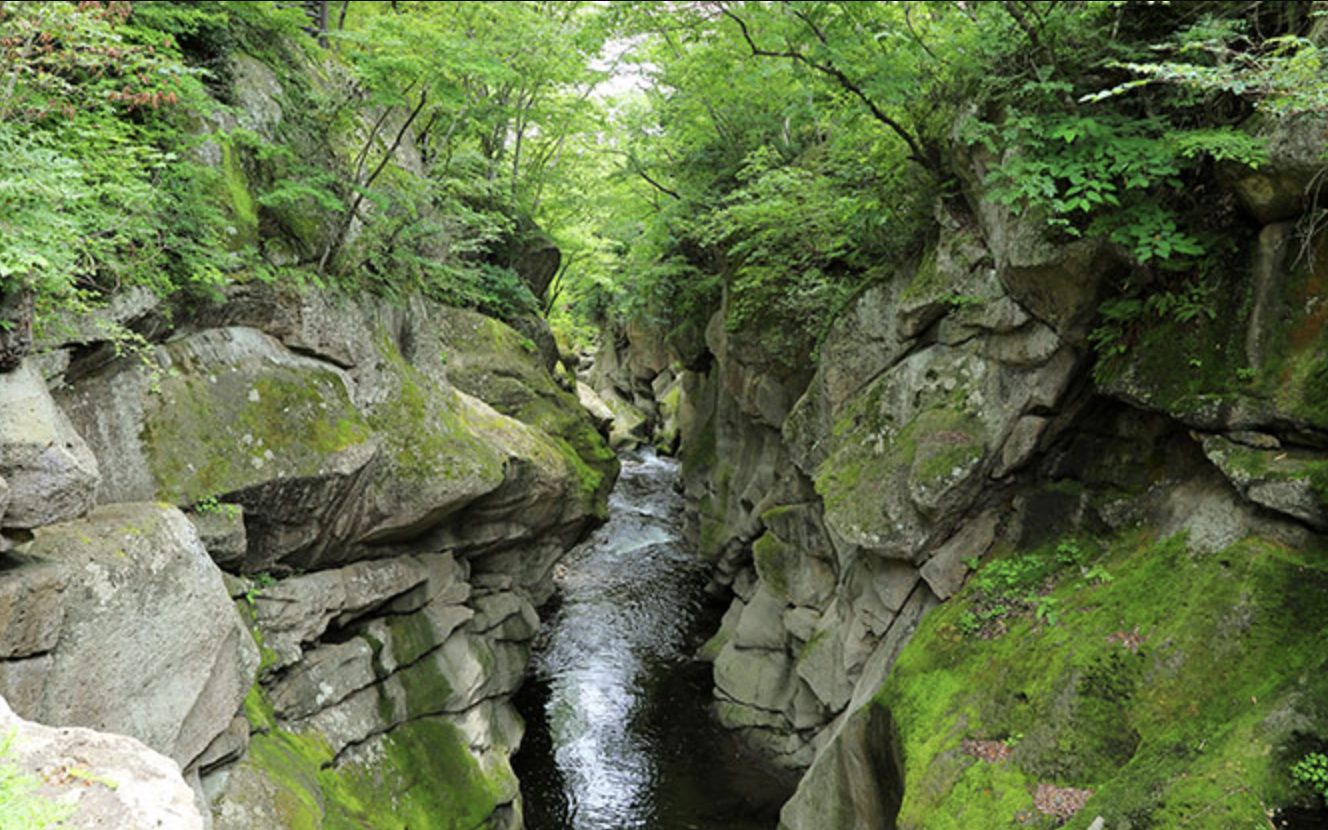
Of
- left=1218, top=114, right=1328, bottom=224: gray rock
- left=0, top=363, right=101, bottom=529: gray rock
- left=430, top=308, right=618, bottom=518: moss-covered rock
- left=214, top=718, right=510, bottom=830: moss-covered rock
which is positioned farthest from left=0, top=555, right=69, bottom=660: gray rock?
left=1218, top=114, right=1328, bottom=224: gray rock

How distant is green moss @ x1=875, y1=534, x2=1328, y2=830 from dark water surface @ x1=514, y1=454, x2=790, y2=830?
5879mm

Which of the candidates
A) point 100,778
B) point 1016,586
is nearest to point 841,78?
point 1016,586

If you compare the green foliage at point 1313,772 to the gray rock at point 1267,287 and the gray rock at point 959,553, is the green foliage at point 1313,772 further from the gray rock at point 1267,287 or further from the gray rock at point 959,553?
the gray rock at point 959,553

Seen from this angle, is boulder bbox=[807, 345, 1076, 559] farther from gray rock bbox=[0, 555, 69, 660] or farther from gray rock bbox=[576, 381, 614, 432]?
gray rock bbox=[576, 381, 614, 432]

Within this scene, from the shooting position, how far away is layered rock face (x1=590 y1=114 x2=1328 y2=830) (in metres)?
7.09

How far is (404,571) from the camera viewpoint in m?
11.7

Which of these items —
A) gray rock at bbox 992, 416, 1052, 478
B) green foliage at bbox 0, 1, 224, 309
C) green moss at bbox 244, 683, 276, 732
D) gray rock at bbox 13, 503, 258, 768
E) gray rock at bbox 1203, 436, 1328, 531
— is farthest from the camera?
gray rock at bbox 992, 416, 1052, 478

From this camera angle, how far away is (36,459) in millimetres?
5398

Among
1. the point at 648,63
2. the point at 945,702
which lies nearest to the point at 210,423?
the point at 945,702

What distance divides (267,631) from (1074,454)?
38.1 feet

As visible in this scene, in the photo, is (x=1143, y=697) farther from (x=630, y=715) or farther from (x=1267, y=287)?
(x=630, y=715)

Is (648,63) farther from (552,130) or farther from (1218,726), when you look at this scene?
(1218,726)

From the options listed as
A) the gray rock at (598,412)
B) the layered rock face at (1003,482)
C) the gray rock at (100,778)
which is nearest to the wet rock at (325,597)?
the gray rock at (100,778)

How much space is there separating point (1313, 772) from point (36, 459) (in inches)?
432
